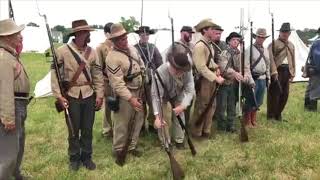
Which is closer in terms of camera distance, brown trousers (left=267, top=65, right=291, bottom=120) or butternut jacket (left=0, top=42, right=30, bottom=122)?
butternut jacket (left=0, top=42, right=30, bottom=122)

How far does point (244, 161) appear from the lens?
689cm

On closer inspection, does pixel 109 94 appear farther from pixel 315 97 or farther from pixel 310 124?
pixel 315 97

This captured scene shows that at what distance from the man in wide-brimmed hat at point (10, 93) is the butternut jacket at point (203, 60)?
3.24 meters

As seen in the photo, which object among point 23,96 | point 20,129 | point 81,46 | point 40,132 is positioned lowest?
point 40,132

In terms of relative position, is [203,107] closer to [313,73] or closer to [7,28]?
[313,73]

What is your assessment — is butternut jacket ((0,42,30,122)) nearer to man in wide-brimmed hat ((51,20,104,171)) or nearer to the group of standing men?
the group of standing men

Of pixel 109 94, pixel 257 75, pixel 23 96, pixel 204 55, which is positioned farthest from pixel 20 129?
pixel 257 75

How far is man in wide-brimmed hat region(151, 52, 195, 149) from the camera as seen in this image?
6410mm

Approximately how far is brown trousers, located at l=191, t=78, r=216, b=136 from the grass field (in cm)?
29

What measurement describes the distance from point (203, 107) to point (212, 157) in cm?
132

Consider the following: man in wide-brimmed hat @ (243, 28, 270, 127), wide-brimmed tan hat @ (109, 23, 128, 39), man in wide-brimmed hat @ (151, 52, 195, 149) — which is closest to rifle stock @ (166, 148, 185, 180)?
man in wide-brimmed hat @ (151, 52, 195, 149)

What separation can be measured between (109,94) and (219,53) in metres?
2.14

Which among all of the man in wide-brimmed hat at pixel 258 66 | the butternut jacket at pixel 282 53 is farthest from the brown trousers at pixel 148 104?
the butternut jacket at pixel 282 53

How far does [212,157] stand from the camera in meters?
7.07
